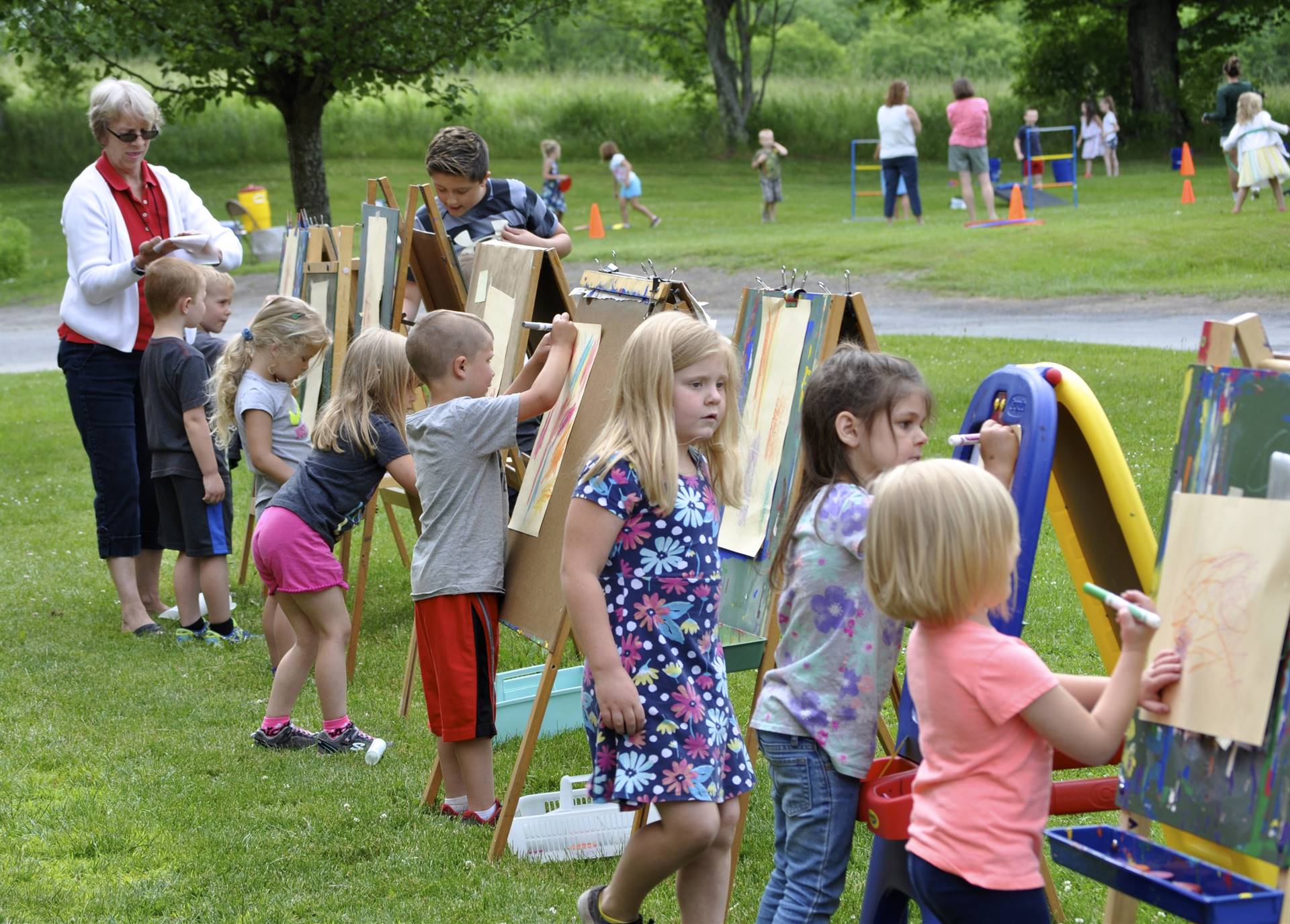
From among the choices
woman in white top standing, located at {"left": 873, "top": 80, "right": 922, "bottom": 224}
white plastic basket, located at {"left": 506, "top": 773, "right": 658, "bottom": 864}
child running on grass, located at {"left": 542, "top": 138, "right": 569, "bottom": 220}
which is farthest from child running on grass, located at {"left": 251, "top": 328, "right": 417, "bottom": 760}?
child running on grass, located at {"left": 542, "top": 138, "right": 569, "bottom": 220}

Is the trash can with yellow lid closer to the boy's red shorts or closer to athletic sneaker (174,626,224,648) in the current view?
athletic sneaker (174,626,224,648)

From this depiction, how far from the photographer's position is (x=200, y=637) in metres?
6.75

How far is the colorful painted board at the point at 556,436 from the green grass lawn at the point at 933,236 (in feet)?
Result: 34.1

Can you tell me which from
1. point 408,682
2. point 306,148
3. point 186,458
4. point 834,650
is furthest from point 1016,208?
point 834,650

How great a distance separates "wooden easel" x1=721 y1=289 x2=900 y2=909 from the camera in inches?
149

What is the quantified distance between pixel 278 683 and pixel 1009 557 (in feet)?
11.2

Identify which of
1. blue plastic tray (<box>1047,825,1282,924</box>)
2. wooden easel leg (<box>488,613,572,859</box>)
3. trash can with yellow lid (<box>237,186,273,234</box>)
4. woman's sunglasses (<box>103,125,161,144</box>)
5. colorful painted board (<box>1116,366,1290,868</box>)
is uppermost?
woman's sunglasses (<box>103,125,161,144</box>)

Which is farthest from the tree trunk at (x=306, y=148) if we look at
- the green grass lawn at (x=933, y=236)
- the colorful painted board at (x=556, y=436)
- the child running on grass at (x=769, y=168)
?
the colorful painted board at (x=556, y=436)

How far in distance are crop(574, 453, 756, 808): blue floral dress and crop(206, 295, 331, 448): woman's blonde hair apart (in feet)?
8.95

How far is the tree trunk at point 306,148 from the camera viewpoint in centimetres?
1662

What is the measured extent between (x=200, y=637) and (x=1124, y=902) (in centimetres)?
502

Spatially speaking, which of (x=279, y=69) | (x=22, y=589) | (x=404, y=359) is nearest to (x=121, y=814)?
(x=404, y=359)

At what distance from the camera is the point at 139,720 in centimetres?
559

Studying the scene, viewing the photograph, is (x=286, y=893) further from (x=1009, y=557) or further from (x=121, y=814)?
(x=1009, y=557)
